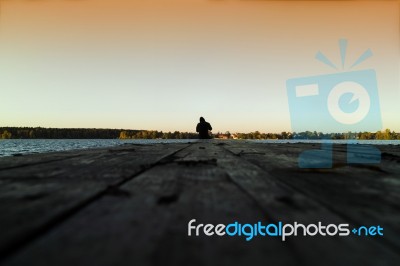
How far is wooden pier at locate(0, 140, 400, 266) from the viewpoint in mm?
749

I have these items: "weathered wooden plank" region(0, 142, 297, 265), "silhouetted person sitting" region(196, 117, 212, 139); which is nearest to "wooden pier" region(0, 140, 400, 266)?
"weathered wooden plank" region(0, 142, 297, 265)

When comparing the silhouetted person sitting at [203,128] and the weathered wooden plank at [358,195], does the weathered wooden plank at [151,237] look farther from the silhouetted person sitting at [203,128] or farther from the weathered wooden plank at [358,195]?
the silhouetted person sitting at [203,128]

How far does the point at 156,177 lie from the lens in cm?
197

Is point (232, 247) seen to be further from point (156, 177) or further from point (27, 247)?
point (156, 177)

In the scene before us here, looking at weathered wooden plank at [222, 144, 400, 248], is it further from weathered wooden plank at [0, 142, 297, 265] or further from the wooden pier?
weathered wooden plank at [0, 142, 297, 265]

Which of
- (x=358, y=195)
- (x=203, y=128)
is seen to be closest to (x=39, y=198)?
(x=358, y=195)

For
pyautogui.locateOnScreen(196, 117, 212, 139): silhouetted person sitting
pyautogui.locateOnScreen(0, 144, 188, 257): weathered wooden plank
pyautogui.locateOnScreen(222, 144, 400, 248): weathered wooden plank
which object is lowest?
pyautogui.locateOnScreen(222, 144, 400, 248): weathered wooden plank

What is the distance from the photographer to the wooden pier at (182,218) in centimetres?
75

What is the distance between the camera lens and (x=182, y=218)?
3.40 feet

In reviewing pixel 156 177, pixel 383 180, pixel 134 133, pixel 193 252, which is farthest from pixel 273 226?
pixel 134 133

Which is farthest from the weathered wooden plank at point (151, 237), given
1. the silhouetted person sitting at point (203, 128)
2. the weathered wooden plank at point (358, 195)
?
the silhouetted person sitting at point (203, 128)

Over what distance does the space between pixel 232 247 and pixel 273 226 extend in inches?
9.2

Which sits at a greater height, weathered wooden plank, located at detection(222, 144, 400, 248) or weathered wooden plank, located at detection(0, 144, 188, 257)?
weathered wooden plank, located at detection(0, 144, 188, 257)

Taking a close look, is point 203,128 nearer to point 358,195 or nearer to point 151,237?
point 358,195
